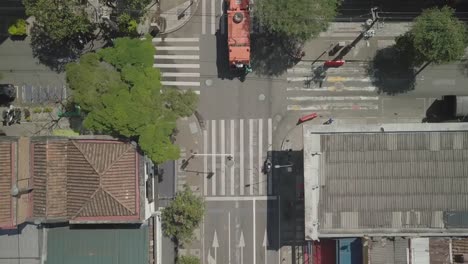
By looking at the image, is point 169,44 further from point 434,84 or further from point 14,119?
point 434,84

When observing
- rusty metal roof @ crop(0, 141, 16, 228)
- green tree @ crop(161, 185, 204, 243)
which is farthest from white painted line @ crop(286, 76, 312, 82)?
rusty metal roof @ crop(0, 141, 16, 228)

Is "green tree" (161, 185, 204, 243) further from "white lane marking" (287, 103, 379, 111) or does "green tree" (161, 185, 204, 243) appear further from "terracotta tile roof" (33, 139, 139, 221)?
"white lane marking" (287, 103, 379, 111)

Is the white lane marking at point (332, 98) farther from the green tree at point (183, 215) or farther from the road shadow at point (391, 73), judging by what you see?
the green tree at point (183, 215)

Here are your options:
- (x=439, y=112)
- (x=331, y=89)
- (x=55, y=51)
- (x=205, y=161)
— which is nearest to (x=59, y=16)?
(x=55, y=51)

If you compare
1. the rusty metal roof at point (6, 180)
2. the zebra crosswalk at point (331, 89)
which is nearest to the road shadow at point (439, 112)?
the zebra crosswalk at point (331, 89)

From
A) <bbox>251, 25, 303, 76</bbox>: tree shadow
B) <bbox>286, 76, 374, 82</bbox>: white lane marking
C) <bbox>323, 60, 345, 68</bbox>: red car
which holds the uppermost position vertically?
<bbox>251, 25, 303, 76</bbox>: tree shadow

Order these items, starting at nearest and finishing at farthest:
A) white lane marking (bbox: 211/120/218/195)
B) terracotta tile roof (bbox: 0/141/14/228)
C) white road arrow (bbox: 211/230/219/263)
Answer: terracotta tile roof (bbox: 0/141/14/228), white road arrow (bbox: 211/230/219/263), white lane marking (bbox: 211/120/218/195)
